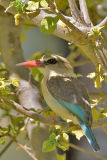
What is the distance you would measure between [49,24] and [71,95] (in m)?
0.44

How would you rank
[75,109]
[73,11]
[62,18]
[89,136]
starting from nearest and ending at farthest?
1. [62,18]
2. [73,11]
3. [89,136]
4. [75,109]

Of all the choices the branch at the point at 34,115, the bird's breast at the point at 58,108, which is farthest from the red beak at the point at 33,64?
the branch at the point at 34,115

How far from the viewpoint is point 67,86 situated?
4.91ft

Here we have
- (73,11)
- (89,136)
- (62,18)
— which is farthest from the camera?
(89,136)

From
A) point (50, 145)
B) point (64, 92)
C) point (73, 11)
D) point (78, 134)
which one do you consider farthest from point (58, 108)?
point (73, 11)

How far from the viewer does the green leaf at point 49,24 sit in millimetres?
1081

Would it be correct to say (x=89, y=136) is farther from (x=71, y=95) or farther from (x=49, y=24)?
(x=49, y=24)

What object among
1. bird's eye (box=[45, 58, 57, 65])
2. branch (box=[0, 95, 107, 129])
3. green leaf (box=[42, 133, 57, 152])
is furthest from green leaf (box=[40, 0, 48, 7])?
bird's eye (box=[45, 58, 57, 65])

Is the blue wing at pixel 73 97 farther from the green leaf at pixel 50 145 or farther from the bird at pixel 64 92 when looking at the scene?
the green leaf at pixel 50 145

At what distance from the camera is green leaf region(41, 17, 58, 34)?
1.08 metres

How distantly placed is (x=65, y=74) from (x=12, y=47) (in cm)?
25

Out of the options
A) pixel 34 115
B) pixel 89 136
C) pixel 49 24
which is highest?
pixel 49 24

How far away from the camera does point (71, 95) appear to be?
1.46 m

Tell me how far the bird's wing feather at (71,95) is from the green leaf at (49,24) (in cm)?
37
